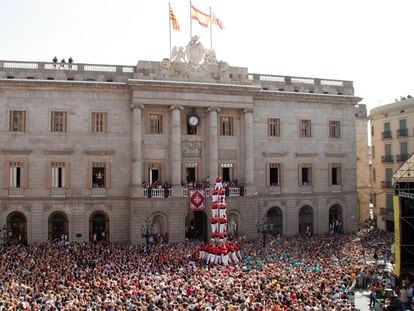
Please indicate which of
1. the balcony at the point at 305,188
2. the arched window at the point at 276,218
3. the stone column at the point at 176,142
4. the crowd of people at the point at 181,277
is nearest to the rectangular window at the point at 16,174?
the crowd of people at the point at 181,277

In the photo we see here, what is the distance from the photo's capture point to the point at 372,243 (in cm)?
3894

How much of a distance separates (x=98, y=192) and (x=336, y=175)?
→ 24.8m

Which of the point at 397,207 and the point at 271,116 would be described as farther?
the point at 271,116

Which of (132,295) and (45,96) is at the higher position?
(45,96)

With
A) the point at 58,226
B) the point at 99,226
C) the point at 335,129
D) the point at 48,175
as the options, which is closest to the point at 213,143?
the point at 99,226

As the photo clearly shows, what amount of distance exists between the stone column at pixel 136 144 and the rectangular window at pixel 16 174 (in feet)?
31.5

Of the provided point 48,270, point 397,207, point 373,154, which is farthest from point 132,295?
point 373,154

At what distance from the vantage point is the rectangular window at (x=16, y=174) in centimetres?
3959

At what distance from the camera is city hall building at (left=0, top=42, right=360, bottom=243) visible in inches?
1572

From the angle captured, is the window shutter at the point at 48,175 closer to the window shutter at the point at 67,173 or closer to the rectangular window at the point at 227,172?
the window shutter at the point at 67,173

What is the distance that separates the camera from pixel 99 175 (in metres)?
41.6

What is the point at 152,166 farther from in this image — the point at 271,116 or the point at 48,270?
the point at 48,270

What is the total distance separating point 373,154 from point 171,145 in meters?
25.9

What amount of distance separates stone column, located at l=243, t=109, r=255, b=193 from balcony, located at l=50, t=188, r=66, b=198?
→ 1670 cm
